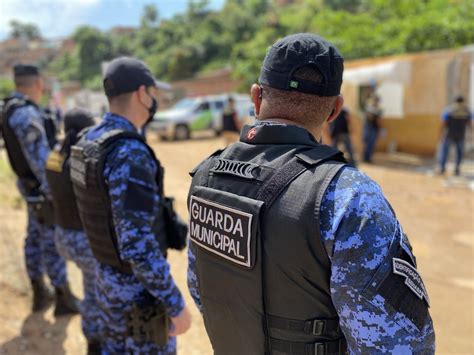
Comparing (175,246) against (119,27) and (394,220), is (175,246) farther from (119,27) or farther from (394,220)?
(119,27)

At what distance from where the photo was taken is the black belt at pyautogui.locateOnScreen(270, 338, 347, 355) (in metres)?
1.14

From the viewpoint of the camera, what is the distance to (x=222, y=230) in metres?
1.27

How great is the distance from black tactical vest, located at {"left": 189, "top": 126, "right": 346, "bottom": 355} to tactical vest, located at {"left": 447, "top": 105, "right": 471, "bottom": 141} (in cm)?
817

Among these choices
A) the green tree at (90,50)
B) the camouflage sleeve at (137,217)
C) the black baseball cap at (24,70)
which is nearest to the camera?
the camouflage sleeve at (137,217)

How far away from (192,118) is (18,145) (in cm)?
1299

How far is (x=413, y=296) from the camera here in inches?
42.4

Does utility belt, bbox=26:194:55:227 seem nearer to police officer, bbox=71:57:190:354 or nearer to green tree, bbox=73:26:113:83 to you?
police officer, bbox=71:57:190:354

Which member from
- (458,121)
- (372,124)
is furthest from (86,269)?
(372,124)

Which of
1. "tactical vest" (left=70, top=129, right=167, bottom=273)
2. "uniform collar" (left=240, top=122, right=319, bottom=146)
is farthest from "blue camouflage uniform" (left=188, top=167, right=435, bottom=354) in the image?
"tactical vest" (left=70, top=129, right=167, bottom=273)

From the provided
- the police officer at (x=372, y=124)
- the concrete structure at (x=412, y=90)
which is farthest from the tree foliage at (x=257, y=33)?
the police officer at (x=372, y=124)

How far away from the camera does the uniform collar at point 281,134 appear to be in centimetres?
121

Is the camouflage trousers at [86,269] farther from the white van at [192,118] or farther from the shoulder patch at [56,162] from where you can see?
the white van at [192,118]

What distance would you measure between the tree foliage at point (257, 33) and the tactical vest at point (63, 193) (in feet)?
39.4

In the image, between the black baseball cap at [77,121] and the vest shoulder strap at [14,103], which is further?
the vest shoulder strap at [14,103]
